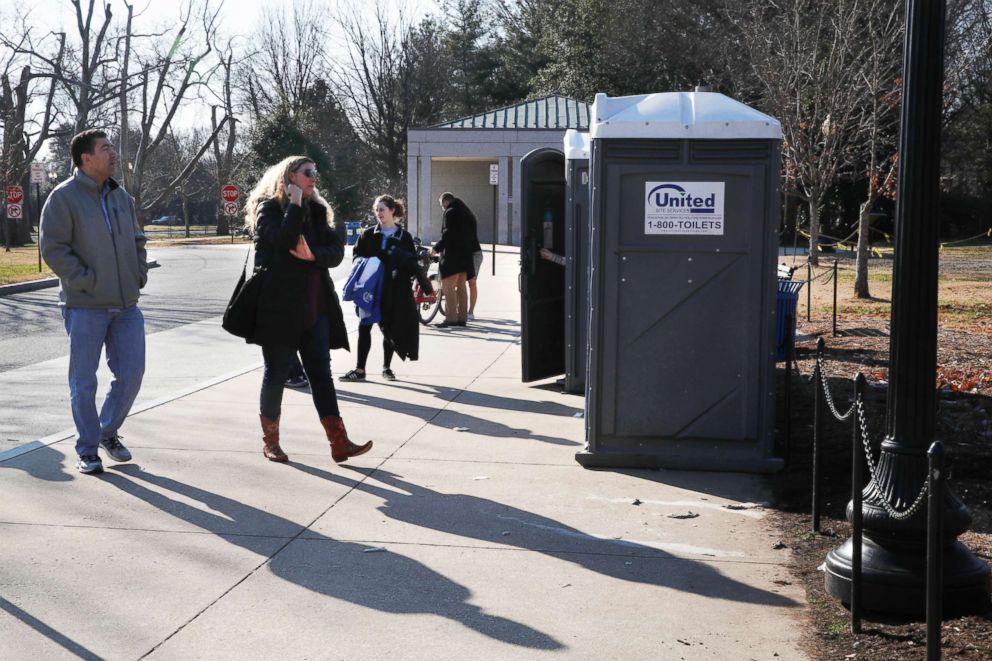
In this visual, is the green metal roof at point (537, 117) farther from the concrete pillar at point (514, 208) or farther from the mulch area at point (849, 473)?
the mulch area at point (849, 473)

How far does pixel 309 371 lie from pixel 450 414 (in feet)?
6.87

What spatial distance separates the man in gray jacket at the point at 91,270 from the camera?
21.1 ft

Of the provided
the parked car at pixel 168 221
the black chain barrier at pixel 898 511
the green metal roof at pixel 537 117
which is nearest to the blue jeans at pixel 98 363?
the black chain barrier at pixel 898 511

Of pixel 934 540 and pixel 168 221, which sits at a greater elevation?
pixel 168 221

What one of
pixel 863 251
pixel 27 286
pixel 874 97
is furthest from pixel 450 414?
pixel 27 286

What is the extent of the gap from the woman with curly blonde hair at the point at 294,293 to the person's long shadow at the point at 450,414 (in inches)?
58.7

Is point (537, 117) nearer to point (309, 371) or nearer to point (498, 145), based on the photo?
point (498, 145)

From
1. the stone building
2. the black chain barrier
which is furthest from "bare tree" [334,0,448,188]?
the black chain barrier

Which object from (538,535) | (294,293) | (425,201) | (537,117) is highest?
(537,117)

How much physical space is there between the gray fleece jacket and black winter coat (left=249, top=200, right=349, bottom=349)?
782mm

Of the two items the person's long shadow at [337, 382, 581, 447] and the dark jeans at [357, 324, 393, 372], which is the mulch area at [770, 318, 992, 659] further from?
the dark jeans at [357, 324, 393, 372]

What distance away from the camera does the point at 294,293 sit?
22.1 feet

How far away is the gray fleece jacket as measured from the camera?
6.41 metres

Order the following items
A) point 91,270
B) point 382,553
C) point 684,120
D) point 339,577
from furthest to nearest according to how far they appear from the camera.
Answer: point 684,120
point 91,270
point 382,553
point 339,577
